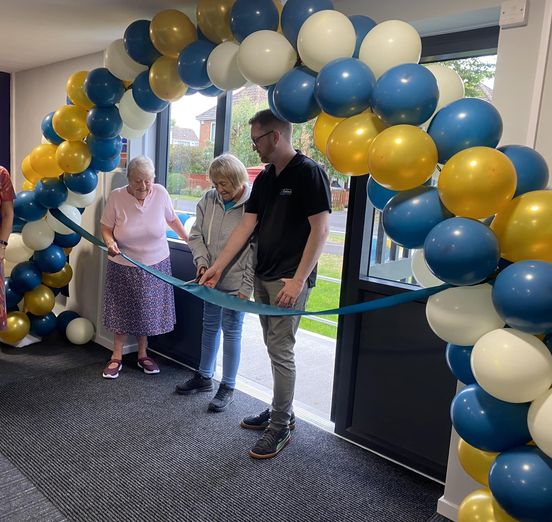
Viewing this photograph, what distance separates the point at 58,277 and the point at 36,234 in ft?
1.38

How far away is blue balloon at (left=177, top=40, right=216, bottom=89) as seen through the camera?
198 cm

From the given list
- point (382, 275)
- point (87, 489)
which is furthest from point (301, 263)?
point (87, 489)

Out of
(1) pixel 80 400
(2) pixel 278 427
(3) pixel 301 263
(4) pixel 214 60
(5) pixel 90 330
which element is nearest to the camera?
(4) pixel 214 60

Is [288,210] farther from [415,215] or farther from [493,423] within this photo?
[493,423]

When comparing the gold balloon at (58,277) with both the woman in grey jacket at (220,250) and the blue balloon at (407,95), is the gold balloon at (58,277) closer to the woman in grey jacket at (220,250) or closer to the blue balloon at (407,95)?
the woman in grey jacket at (220,250)

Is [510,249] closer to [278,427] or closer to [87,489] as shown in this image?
[278,427]

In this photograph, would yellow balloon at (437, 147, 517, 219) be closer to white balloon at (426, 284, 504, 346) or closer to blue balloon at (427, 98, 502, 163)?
blue balloon at (427, 98, 502, 163)

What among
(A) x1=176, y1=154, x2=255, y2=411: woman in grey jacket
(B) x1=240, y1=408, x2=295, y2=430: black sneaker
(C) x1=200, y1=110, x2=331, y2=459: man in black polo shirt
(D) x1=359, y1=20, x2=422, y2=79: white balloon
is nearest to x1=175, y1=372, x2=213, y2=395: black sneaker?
(A) x1=176, y1=154, x2=255, y2=411: woman in grey jacket

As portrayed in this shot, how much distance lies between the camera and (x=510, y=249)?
124 cm

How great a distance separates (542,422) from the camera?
1105mm

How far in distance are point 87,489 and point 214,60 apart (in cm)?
170

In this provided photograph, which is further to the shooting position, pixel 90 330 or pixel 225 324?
pixel 90 330

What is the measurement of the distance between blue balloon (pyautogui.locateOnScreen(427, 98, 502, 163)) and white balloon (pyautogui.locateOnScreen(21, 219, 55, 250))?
2.48 m

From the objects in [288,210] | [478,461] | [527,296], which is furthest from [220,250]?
[527,296]
